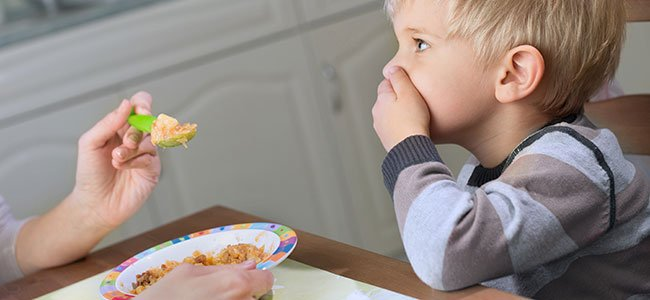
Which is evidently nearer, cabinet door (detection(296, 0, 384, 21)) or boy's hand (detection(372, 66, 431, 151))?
boy's hand (detection(372, 66, 431, 151))

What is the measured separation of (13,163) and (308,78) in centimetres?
80

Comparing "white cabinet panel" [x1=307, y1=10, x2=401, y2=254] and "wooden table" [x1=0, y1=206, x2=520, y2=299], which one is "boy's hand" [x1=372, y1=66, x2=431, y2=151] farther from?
"white cabinet panel" [x1=307, y1=10, x2=401, y2=254]

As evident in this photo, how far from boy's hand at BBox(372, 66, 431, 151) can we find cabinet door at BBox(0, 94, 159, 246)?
1.36 metres

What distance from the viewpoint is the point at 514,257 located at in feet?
3.35

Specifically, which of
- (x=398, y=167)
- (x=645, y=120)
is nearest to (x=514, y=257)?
(x=398, y=167)

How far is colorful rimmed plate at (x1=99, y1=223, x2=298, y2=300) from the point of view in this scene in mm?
Answer: 1103

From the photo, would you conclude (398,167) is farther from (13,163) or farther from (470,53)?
(13,163)

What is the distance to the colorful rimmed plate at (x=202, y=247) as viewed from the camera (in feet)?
3.62

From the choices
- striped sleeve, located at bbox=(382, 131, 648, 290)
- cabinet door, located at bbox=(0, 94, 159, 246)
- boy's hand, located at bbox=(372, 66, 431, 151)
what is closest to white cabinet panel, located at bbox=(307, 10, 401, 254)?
cabinet door, located at bbox=(0, 94, 159, 246)

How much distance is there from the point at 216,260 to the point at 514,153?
36cm

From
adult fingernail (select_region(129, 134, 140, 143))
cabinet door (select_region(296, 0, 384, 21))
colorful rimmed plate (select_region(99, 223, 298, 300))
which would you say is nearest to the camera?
colorful rimmed plate (select_region(99, 223, 298, 300))

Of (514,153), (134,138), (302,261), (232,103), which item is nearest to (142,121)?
(134,138)

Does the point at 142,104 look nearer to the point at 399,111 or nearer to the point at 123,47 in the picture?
the point at 399,111

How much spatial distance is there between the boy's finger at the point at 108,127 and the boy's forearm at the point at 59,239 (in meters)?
0.11
